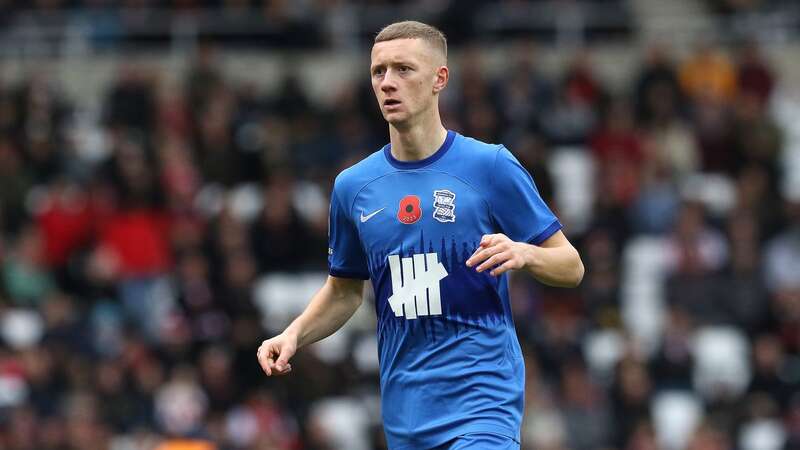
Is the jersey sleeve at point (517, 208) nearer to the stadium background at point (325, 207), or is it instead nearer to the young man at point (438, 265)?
the young man at point (438, 265)

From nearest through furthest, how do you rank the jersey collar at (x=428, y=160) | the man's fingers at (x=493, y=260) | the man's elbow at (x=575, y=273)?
the man's fingers at (x=493, y=260)
the man's elbow at (x=575, y=273)
the jersey collar at (x=428, y=160)

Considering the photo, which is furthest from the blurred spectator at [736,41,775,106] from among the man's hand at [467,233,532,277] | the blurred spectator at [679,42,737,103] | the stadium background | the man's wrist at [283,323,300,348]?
the man's hand at [467,233,532,277]

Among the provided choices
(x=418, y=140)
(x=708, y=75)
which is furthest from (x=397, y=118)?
(x=708, y=75)

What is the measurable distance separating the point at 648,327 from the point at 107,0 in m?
8.51

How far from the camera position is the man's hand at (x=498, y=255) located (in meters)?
6.09

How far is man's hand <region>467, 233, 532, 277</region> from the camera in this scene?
20.0 ft

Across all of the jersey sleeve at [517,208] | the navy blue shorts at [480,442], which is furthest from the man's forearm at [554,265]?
the navy blue shorts at [480,442]

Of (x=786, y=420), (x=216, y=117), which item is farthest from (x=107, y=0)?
(x=786, y=420)

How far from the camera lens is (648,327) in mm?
16781

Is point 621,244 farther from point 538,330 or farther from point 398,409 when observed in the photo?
point 398,409

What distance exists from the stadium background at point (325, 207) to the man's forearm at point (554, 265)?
7.87 m

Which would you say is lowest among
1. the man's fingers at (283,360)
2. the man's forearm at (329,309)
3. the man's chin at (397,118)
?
the man's fingers at (283,360)

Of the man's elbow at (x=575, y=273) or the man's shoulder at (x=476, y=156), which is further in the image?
the man's shoulder at (x=476, y=156)

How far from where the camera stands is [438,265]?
6688 millimetres
